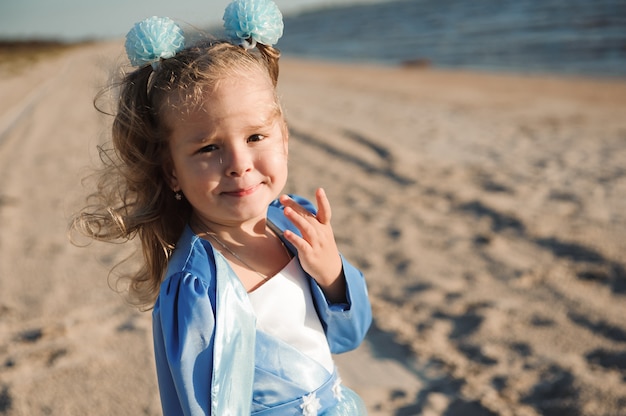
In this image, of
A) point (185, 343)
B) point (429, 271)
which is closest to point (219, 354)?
point (185, 343)

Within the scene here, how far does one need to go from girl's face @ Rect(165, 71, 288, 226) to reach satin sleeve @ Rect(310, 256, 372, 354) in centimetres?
29

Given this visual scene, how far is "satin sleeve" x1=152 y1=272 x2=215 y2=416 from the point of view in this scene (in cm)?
129

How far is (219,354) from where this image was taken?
51.4 inches

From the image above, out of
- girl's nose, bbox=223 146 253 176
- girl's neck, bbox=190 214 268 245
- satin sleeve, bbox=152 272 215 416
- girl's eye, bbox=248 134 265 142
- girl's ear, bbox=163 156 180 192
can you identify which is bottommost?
satin sleeve, bbox=152 272 215 416

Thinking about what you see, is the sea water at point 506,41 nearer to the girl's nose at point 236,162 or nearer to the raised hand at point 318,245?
the raised hand at point 318,245

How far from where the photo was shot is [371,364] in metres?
2.83

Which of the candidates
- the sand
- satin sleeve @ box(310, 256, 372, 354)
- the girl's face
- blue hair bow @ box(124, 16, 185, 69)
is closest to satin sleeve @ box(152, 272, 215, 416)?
the girl's face

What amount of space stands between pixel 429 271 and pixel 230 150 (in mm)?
2411

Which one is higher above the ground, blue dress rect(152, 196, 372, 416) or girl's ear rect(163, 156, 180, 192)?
girl's ear rect(163, 156, 180, 192)

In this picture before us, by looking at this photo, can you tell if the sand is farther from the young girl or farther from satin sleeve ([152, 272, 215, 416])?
satin sleeve ([152, 272, 215, 416])

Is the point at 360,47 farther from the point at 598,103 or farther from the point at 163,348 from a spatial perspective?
the point at 163,348

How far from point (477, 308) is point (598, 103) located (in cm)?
633

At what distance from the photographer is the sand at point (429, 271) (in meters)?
Result: 2.63

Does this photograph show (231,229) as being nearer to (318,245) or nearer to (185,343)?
(318,245)
